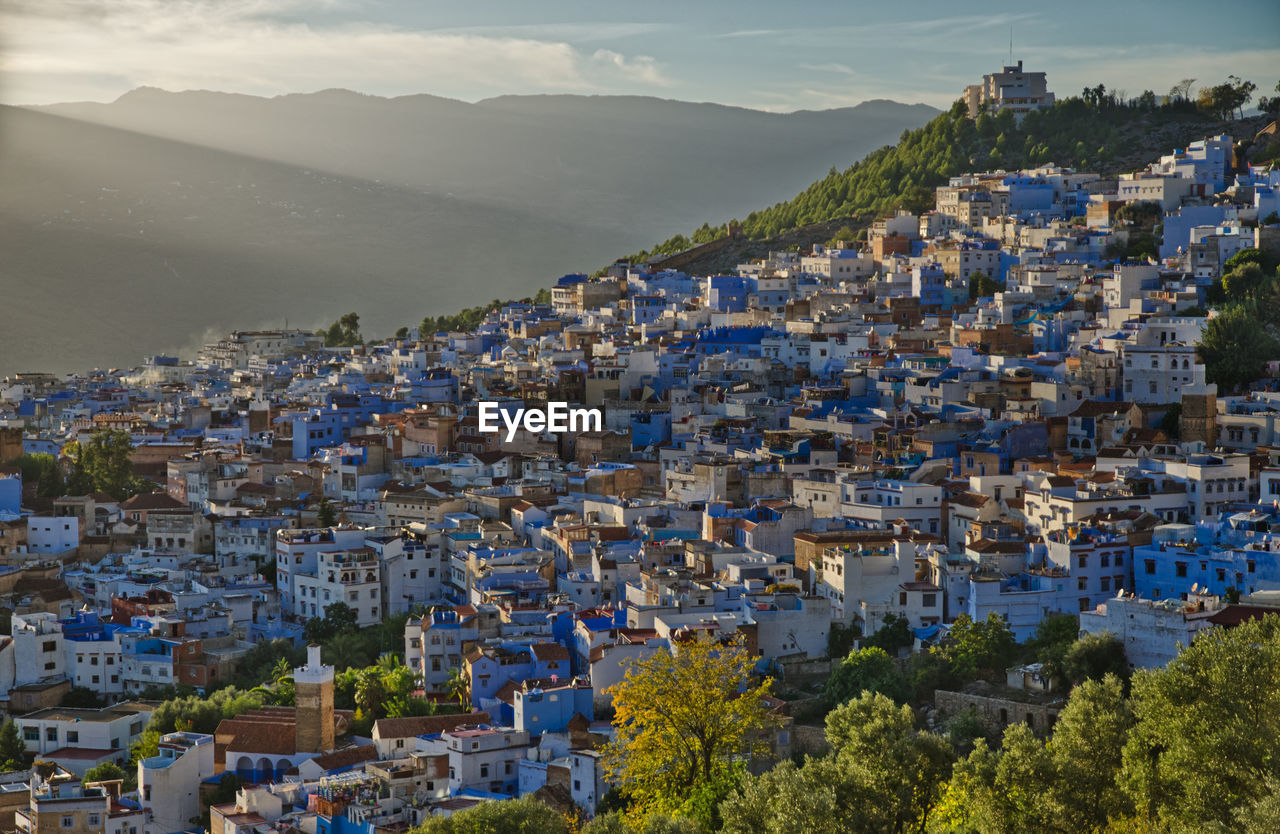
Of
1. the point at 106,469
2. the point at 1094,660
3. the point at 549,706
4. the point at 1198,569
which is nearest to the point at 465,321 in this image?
the point at 106,469

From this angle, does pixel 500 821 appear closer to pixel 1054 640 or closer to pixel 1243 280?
pixel 1054 640

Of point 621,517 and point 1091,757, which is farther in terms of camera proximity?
point 621,517

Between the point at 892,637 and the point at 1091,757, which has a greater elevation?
the point at 1091,757

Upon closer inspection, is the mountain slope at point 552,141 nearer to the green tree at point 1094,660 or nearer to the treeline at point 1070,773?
the green tree at point 1094,660

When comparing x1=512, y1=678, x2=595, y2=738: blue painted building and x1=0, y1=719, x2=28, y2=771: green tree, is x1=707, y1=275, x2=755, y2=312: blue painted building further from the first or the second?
x1=0, y1=719, x2=28, y2=771: green tree

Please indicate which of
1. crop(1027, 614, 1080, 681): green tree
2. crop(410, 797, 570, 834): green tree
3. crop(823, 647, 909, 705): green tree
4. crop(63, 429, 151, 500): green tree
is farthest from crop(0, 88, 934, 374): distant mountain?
crop(410, 797, 570, 834): green tree

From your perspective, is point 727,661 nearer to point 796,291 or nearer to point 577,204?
point 796,291

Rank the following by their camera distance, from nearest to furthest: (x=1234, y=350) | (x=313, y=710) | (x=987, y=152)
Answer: (x=313, y=710)
(x=1234, y=350)
(x=987, y=152)
